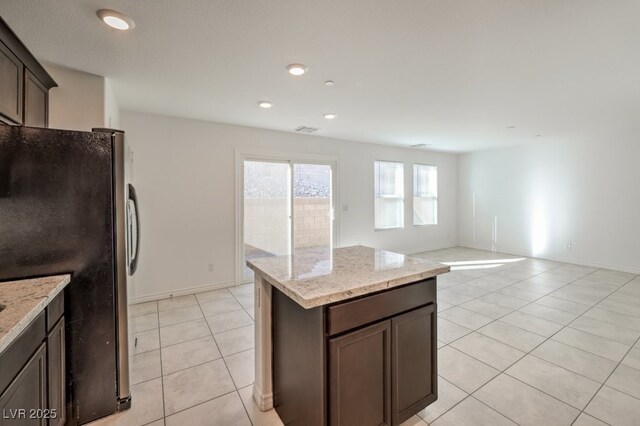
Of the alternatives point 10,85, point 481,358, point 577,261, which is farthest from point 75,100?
point 577,261

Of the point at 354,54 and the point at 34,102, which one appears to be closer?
the point at 34,102

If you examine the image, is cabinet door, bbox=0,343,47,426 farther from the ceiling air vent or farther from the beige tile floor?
the ceiling air vent

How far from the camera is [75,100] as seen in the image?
98.7 inches

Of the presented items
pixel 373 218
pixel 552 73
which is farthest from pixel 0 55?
pixel 373 218

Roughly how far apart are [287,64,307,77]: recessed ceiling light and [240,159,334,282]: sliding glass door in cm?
217

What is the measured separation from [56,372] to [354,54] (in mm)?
2773

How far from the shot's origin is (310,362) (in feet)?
4.79

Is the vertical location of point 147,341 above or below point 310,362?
below

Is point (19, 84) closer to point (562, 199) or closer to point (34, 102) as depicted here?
point (34, 102)

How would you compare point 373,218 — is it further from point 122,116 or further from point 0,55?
point 0,55

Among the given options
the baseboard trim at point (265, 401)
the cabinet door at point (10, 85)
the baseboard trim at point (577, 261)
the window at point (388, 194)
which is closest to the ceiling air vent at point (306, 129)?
the window at point (388, 194)

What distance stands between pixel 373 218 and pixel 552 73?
3827 mm

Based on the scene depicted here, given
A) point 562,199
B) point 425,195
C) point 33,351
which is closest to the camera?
point 33,351

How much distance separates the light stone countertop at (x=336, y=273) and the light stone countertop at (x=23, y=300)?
1.01 meters
